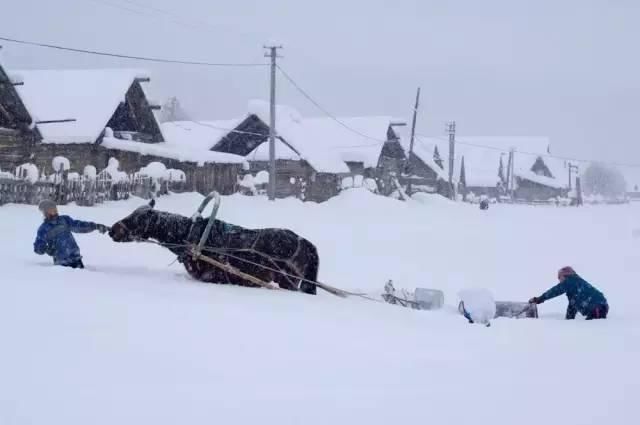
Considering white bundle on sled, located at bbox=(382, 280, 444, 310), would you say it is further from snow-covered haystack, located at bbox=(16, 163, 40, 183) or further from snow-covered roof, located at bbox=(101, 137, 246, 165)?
snow-covered roof, located at bbox=(101, 137, 246, 165)

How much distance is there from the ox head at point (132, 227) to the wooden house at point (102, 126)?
593 inches

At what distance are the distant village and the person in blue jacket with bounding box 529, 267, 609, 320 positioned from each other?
14.3 meters

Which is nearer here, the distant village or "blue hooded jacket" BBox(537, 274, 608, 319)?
"blue hooded jacket" BBox(537, 274, 608, 319)

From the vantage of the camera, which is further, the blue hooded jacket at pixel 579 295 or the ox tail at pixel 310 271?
the ox tail at pixel 310 271

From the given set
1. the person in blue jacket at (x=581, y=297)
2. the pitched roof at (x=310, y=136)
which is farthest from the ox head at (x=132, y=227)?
the pitched roof at (x=310, y=136)

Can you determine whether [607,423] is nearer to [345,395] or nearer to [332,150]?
[345,395]

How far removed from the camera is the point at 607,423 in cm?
417

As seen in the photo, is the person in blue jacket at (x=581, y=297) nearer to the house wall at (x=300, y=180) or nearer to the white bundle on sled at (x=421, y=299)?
the white bundle on sled at (x=421, y=299)

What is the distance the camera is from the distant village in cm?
2280

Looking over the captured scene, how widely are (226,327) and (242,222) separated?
14.2 metres

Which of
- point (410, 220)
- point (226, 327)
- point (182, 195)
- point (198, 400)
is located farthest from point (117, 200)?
point (198, 400)

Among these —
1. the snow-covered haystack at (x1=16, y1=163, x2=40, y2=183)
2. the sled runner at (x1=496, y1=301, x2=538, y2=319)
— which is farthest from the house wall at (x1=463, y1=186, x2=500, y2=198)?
the sled runner at (x1=496, y1=301, x2=538, y2=319)

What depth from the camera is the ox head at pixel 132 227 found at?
8641 millimetres

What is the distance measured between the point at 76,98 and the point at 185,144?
40.5 feet
